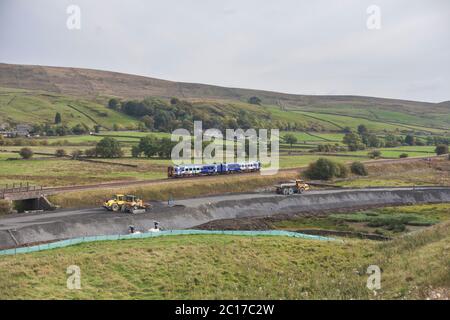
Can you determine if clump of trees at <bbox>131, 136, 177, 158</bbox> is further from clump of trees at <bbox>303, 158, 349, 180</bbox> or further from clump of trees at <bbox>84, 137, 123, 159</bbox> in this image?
clump of trees at <bbox>303, 158, 349, 180</bbox>

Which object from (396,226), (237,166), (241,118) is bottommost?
(396,226)

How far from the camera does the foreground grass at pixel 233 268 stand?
24.2 m

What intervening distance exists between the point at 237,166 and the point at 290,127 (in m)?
96.4

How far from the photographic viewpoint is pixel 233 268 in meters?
30.2

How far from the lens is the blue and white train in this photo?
69.2 meters

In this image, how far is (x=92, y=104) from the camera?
17625 cm

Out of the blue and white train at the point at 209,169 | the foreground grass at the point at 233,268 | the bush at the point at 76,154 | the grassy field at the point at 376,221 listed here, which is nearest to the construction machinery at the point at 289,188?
the grassy field at the point at 376,221

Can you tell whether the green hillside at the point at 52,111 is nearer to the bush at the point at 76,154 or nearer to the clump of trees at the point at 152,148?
the clump of trees at the point at 152,148

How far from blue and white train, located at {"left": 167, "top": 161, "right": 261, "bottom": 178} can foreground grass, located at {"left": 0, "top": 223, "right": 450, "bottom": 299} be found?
32915 mm

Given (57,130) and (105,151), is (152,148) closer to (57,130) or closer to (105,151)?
(105,151)

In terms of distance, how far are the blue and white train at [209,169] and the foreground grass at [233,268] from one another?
32.9m

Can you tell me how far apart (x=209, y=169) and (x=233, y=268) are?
4435 cm

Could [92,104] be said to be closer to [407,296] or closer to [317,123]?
[317,123]

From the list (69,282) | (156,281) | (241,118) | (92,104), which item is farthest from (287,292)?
(92,104)
